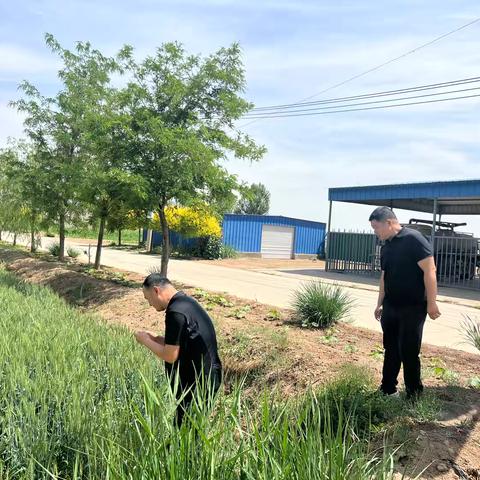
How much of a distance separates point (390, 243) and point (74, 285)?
Result: 1042 cm

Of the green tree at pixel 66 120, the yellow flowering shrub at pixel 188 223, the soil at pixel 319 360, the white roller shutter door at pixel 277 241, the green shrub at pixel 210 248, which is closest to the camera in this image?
the soil at pixel 319 360

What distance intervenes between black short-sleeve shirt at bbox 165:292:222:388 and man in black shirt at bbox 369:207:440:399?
6.45 ft

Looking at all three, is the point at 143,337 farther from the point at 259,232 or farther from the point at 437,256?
the point at 259,232

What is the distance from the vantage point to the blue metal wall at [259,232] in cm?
3328

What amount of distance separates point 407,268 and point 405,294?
0.76ft

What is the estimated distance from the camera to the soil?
13.6ft

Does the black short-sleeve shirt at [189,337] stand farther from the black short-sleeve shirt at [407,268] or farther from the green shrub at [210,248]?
the green shrub at [210,248]

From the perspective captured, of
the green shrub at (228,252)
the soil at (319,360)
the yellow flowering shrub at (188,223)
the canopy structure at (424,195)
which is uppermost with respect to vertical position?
the canopy structure at (424,195)

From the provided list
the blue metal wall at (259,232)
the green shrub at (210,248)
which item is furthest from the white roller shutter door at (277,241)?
the green shrub at (210,248)

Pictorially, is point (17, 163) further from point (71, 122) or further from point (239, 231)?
point (239, 231)

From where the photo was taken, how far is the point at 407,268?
489 centimetres

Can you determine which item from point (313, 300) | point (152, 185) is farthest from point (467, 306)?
point (152, 185)

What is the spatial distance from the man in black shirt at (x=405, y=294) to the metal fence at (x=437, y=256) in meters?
15.5

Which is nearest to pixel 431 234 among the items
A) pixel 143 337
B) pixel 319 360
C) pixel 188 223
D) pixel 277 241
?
pixel 188 223
